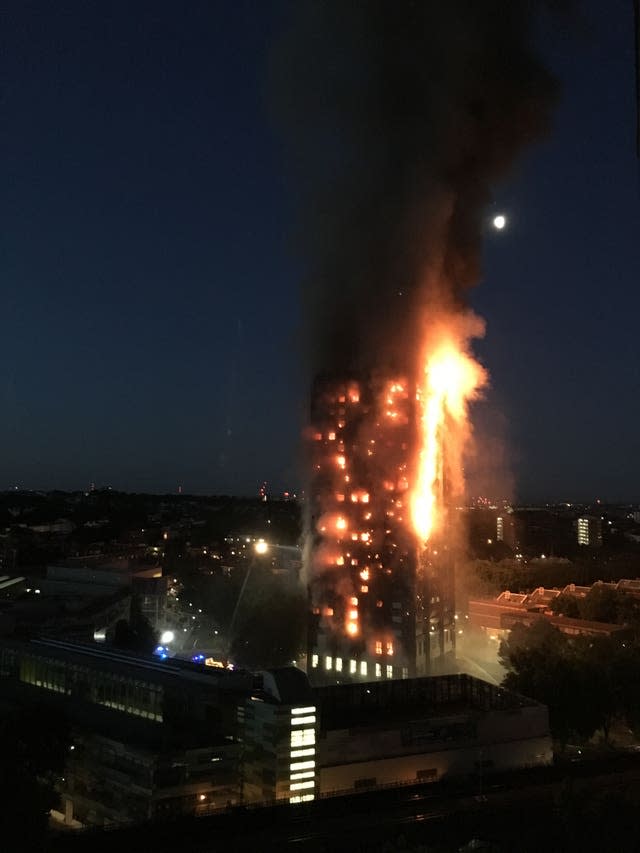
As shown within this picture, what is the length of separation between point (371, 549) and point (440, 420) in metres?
8.72

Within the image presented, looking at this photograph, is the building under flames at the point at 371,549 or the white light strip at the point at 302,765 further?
the building under flames at the point at 371,549

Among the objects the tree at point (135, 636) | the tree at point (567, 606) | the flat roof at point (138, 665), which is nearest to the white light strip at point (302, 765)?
the flat roof at point (138, 665)

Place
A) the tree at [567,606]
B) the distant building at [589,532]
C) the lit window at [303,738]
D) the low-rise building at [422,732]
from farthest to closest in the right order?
the distant building at [589,532]
the tree at [567,606]
the low-rise building at [422,732]
the lit window at [303,738]

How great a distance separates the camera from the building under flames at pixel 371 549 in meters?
37.6

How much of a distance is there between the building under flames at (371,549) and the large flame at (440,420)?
22.4 inches

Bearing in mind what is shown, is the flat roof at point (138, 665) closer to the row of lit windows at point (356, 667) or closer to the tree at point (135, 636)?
the tree at point (135, 636)

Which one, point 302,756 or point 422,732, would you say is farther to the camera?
point 422,732

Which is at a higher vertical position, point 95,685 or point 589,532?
point 589,532

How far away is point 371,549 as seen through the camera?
38938 millimetres

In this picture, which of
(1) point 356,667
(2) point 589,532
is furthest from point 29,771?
(2) point 589,532

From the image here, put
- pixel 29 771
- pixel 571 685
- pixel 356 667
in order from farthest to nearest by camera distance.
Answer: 1. pixel 356 667
2. pixel 571 685
3. pixel 29 771

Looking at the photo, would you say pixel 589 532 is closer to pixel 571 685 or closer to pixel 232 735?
pixel 571 685

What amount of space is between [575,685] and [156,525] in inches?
3971

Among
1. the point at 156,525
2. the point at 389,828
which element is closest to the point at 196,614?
the point at 389,828
